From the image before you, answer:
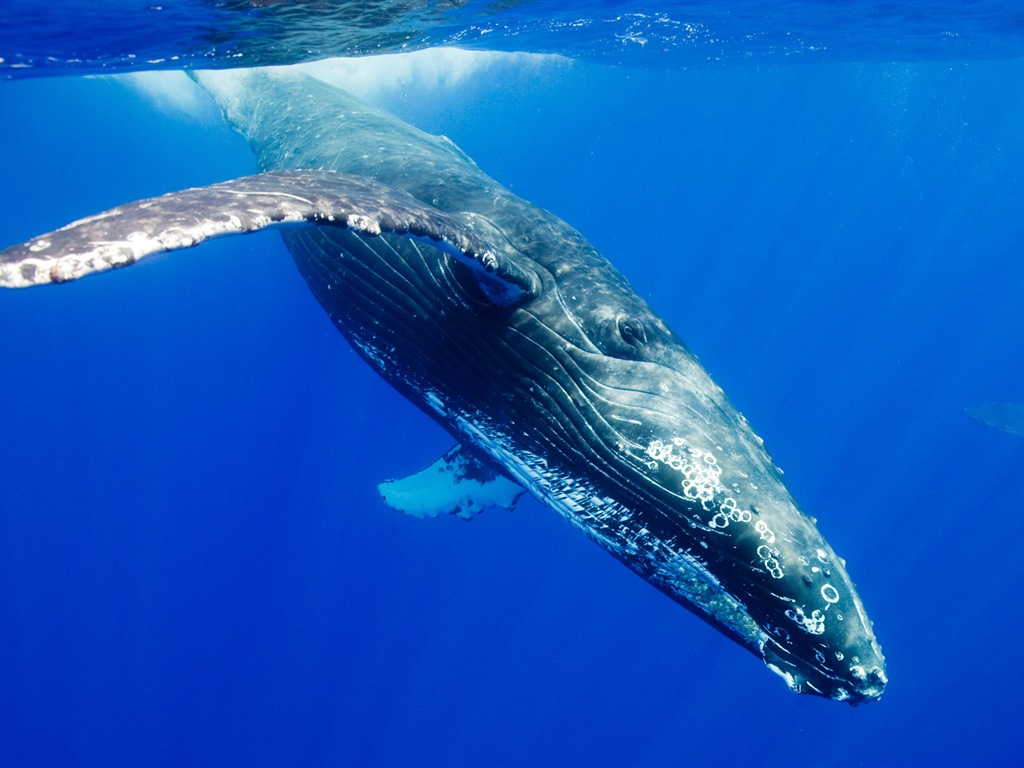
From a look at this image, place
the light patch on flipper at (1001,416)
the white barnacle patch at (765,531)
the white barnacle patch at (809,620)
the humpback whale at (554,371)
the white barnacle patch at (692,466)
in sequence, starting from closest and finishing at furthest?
the humpback whale at (554,371)
the white barnacle patch at (809,620)
the white barnacle patch at (765,531)
the white barnacle patch at (692,466)
the light patch on flipper at (1001,416)

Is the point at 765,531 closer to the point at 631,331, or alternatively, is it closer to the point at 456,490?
the point at 631,331

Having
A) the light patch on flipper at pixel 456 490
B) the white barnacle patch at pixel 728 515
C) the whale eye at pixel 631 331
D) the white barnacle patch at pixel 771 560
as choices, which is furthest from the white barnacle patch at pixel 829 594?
the light patch on flipper at pixel 456 490

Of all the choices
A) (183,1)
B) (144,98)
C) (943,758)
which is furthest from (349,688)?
(144,98)

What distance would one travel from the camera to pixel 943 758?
29562 mm

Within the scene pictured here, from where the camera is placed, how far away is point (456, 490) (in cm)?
801

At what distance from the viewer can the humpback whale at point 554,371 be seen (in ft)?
9.14

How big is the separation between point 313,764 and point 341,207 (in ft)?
90.6

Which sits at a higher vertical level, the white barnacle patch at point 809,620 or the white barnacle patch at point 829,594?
the white barnacle patch at point 829,594

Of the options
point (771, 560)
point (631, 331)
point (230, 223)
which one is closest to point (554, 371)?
point (631, 331)

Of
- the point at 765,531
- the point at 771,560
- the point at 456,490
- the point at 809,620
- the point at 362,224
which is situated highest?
Answer: the point at 362,224

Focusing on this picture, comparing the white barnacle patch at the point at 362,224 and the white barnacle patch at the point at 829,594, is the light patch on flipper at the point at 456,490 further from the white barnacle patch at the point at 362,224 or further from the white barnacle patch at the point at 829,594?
the white barnacle patch at the point at 362,224

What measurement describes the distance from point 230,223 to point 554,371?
2.18m

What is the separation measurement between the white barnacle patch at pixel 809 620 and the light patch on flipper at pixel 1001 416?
72.9ft

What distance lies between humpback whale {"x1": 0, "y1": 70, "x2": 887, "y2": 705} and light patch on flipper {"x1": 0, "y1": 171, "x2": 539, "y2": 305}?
10 millimetres
